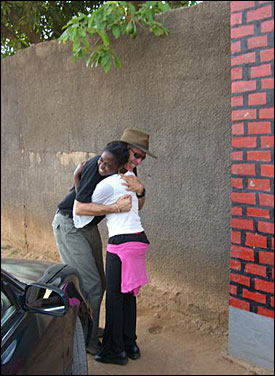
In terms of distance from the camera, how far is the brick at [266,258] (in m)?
3.21

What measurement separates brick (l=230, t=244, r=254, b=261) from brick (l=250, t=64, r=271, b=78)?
1.11 meters

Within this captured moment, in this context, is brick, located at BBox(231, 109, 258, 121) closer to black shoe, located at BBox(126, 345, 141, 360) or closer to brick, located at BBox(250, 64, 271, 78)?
brick, located at BBox(250, 64, 271, 78)

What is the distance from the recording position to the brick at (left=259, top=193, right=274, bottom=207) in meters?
3.18

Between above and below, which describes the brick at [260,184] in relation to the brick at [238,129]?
below

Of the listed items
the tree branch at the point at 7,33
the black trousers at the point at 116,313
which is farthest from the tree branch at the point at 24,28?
the black trousers at the point at 116,313

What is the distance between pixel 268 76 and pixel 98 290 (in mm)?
1940

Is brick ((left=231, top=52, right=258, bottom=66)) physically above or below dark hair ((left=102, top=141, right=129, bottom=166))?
above

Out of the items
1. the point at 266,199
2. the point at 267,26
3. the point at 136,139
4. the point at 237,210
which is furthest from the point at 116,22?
the point at 266,199

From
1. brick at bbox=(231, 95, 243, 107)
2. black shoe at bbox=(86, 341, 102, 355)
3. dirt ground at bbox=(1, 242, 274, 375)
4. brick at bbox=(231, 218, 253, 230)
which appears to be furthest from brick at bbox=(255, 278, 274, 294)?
black shoe at bbox=(86, 341, 102, 355)

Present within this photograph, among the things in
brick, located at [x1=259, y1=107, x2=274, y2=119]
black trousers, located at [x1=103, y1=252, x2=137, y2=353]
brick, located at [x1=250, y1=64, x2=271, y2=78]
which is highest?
brick, located at [x1=250, y1=64, x2=271, y2=78]

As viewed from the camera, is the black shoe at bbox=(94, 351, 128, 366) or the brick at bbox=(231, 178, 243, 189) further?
the black shoe at bbox=(94, 351, 128, 366)

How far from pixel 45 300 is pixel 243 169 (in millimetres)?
1499

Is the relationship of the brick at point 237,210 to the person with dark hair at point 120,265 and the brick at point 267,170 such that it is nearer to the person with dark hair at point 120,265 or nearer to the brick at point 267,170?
the brick at point 267,170

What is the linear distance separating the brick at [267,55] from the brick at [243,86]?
0.51 ft
